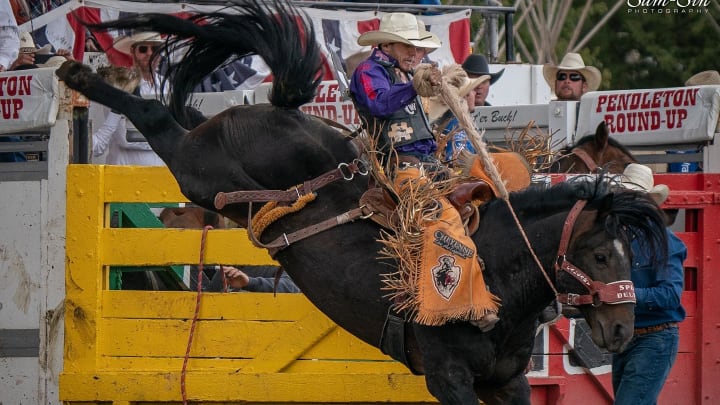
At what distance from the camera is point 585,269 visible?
530 centimetres

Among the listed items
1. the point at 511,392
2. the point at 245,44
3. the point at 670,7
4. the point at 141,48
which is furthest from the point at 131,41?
the point at 670,7

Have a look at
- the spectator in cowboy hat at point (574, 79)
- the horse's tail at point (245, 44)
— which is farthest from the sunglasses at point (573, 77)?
the horse's tail at point (245, 44)

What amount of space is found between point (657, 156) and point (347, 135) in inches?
112

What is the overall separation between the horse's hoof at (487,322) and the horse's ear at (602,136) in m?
2.27

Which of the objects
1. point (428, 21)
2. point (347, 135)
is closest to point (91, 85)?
point (347, 135)

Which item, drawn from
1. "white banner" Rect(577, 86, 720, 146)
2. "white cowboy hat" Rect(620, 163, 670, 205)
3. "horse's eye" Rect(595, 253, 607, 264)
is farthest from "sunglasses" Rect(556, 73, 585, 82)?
"horse's eye" Rect(595, 253, 607, 264)

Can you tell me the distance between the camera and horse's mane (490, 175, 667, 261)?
5289 mm

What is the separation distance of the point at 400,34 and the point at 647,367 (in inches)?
81.5

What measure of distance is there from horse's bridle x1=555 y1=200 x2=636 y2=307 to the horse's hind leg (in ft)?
6.64

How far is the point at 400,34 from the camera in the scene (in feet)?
19.0

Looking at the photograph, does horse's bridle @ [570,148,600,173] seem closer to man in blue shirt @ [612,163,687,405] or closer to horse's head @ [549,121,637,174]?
horse's head @ [549,121,637,174]

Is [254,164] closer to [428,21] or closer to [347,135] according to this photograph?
[347,135]

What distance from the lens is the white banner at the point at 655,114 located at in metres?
7.48

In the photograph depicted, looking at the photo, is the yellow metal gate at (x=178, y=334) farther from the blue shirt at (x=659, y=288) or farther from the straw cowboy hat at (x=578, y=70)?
the straw cowboy hat at (x=578, y=70)
